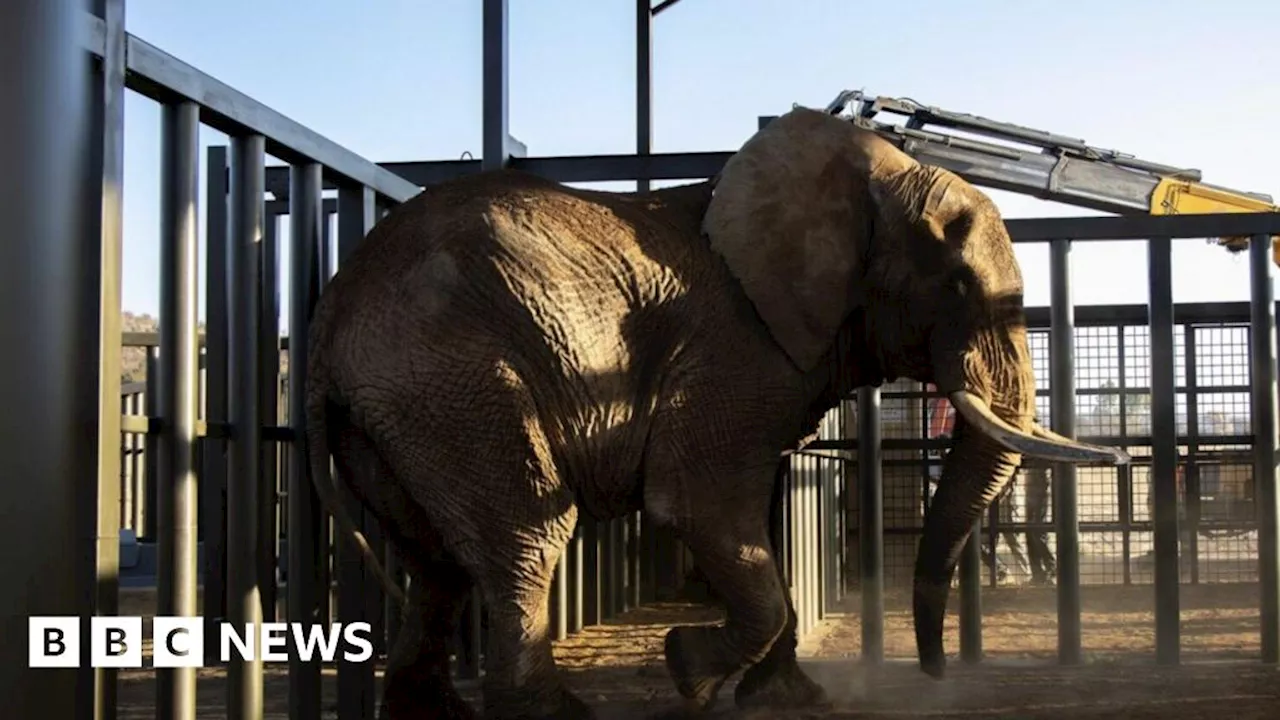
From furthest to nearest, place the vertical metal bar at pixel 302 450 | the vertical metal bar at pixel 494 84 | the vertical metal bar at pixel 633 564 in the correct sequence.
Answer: the vertical metal bar at pixel 633 564 → the vertical metal bar at pixel 494 84 → the vertical metal bar at pixel 302 450

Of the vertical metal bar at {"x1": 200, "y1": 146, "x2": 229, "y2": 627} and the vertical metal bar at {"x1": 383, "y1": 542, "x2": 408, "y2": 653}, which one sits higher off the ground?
the vertical metal bar at {"x1": 200, "y1": 146, "x2": 229, "y2": 627}

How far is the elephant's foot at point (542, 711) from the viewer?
6090 millimetres

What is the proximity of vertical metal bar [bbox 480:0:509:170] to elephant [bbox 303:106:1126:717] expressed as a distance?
6.11 ft

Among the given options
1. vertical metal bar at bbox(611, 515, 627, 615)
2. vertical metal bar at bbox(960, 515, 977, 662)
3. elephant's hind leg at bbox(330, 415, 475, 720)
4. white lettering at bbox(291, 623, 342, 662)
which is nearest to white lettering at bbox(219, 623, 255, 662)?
white lettering at bbox(291, 623, 342, 662)

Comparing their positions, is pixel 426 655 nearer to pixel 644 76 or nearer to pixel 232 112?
pixel 232 112

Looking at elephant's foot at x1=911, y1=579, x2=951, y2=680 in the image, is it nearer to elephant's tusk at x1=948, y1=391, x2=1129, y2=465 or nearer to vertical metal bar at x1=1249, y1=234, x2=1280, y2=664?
elephant's tusk at x1=948, y1=391, x2=1129, y2=465

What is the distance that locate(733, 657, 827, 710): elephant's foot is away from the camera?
23.8 ft

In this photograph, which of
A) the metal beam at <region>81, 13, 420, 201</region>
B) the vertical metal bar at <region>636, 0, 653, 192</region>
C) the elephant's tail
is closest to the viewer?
the metal beam at <region>81, 13, 420, 201</region>

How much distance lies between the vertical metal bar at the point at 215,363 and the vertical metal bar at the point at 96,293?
1020 mm

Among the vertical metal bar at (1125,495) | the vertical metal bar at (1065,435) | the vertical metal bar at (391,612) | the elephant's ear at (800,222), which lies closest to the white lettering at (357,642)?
the vertical metal bar at (391,612)

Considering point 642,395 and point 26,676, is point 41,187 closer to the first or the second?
point 26,676

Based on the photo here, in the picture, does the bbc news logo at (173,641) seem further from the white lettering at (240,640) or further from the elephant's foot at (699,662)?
the elephant's foot at (699,662)

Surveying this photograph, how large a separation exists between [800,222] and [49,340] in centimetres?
314

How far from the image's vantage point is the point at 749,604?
652 centimetres
